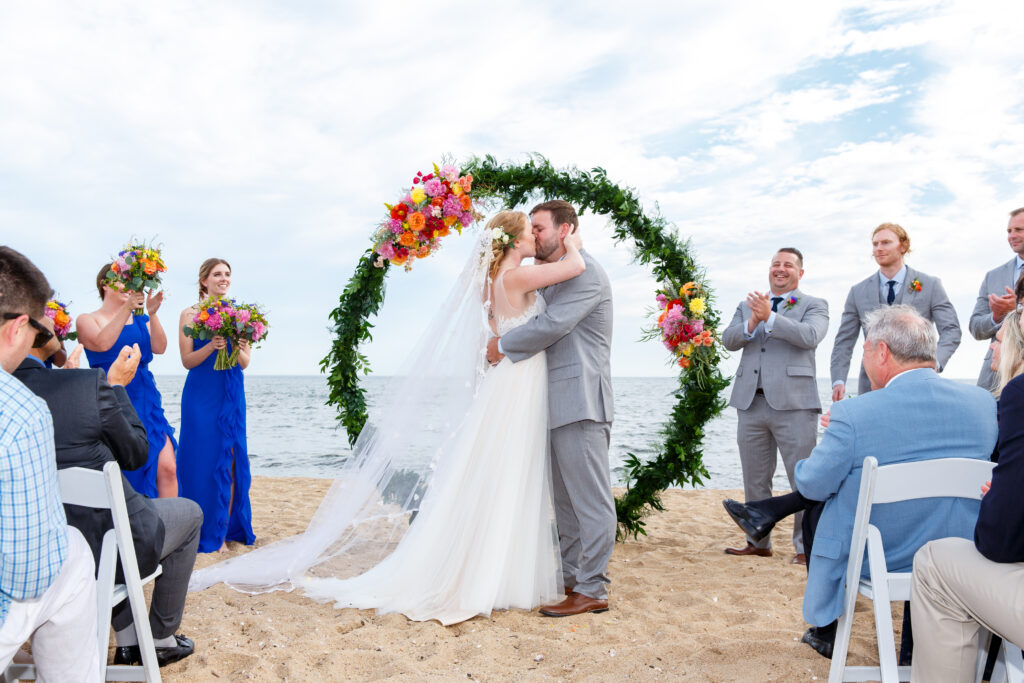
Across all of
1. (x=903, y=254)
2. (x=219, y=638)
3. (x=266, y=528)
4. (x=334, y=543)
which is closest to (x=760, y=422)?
(x=903, y=254)

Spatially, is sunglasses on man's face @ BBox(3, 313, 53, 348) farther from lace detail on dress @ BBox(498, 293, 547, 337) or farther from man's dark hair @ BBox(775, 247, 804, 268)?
man's dark hair @ BBox(775, 247, 804, 268)

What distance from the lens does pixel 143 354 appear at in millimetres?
5074

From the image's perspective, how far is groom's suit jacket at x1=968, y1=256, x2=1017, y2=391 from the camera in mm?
4836

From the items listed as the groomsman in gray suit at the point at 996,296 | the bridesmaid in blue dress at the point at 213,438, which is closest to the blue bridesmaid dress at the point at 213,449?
the bridesmaid in blue dress at the point at 213,438

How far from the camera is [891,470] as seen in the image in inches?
98.5

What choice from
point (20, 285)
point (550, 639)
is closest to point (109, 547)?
point (20, 285)

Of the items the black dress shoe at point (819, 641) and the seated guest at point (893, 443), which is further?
the black dress shoe at point (819, 641)

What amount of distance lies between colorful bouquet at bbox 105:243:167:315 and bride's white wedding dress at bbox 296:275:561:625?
2524mm

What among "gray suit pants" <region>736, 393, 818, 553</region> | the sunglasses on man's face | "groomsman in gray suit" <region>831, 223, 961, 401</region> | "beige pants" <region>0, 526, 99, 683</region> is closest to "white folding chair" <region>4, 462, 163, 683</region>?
"beige pants" <region>0, 526, 99, 683</region>

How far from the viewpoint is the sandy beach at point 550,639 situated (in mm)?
3215

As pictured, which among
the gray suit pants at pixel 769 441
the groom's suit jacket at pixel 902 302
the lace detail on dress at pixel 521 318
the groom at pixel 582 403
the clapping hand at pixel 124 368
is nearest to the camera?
the clapping hand at pixel 124 368

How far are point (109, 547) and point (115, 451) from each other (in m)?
0.44

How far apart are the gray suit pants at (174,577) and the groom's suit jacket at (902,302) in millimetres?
4545

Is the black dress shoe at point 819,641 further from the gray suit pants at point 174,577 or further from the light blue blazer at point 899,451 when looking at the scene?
the gray suit pants at point 174,577
